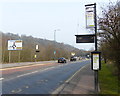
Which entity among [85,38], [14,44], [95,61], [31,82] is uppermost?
[14,44]

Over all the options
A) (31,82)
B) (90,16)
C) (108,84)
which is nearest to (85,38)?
(90,16)

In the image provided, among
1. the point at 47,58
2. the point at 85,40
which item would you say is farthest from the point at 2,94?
the point at 47,58

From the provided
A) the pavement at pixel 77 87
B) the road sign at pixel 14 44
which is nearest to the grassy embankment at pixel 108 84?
the pavement at pixel 77 87

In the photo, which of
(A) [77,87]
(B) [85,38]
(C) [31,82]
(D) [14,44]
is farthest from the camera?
(D) [14,44]

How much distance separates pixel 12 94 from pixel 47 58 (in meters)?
60.7

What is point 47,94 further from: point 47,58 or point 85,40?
point 47,58

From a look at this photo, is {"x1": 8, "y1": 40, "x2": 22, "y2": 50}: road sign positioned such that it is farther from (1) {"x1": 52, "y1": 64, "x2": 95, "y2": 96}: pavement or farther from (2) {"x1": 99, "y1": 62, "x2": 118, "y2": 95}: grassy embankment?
(1) {"x1": 52, "y1": 64, "x2": 95, "y2": 96}: pavement

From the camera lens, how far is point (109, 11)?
9875 millimetres

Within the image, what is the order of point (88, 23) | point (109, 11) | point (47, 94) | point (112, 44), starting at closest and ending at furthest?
point (88, 23) < point (47, 94) < point (109, 11) < point (112, 44)

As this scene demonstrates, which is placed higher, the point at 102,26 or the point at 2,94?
the point at 102,26

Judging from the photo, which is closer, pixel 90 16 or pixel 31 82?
pixel 90 16

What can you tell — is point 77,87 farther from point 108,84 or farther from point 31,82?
point 31,82

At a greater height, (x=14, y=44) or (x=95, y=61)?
(x=14, y=44)

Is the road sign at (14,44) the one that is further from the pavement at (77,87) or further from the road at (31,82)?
the pavement at (77,87)
